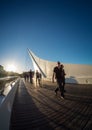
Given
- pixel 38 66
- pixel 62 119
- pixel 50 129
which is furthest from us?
pixel 38 66

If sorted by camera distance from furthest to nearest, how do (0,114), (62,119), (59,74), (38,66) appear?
(38,66), (59,74), (62,119), (0,114)

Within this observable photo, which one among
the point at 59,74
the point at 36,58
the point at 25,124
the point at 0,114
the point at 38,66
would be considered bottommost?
the point at 25,124

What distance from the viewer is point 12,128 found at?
2.86 m

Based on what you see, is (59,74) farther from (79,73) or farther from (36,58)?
(36,58)

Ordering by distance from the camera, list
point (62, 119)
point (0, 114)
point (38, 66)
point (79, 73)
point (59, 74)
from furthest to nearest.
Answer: point (38, 66) < point (79, 73) < point (59, 74) < point (62, 119) < point (0, 114)

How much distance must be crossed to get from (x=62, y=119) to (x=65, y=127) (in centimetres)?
49

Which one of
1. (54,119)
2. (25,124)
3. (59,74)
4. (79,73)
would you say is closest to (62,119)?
(54,119)

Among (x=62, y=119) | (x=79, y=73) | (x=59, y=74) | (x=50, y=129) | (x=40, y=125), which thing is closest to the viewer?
(x=50, y=129)

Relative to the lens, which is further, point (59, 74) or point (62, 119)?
point (59, 74)

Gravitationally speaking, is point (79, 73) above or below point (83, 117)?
above

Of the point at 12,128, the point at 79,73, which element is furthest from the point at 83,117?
the point at 79,73

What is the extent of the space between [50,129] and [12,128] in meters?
0.81

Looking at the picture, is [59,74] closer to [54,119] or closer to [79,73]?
[54,119]

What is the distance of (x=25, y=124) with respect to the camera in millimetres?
3113
